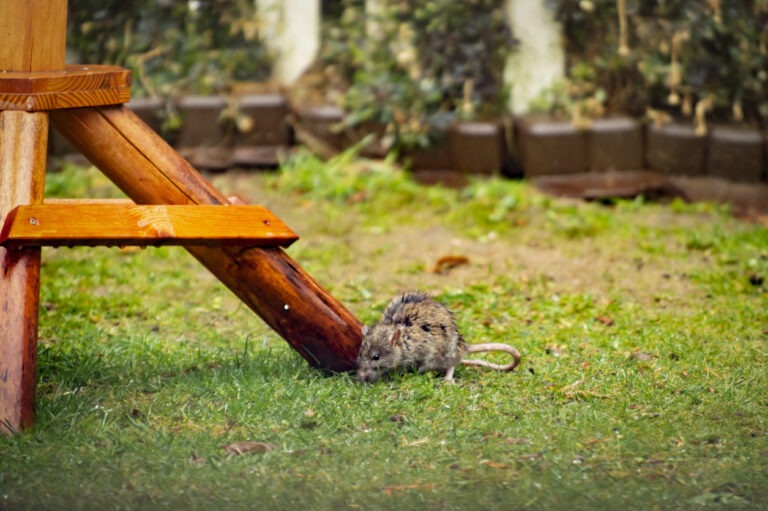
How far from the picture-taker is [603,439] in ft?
13.4

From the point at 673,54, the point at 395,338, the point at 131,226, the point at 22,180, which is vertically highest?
the point at 673,54

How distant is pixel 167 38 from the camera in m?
9.41

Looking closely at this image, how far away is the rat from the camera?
4688 mm

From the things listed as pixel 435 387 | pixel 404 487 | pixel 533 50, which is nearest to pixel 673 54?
pixel 533 50

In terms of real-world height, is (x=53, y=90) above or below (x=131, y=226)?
above

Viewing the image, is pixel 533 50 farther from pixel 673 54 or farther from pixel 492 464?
pixel 492 464

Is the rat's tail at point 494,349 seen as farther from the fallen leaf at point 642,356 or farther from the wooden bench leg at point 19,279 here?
the wooden bench leg at point 19,279

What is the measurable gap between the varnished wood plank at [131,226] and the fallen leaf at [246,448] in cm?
88

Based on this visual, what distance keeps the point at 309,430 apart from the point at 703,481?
60.3 inches

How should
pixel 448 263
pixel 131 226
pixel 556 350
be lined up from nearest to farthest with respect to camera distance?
1. pixel 131 226
2. pixel 556 350
3. pixel 448 263

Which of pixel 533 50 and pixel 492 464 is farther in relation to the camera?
pixel 533 50

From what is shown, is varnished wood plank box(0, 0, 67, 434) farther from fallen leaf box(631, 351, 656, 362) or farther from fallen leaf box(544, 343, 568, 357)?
fallen leaf box(631, 351, 656, 362)

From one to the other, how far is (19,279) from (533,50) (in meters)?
5.76

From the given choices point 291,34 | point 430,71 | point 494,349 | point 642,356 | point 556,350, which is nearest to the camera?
point 494,349
